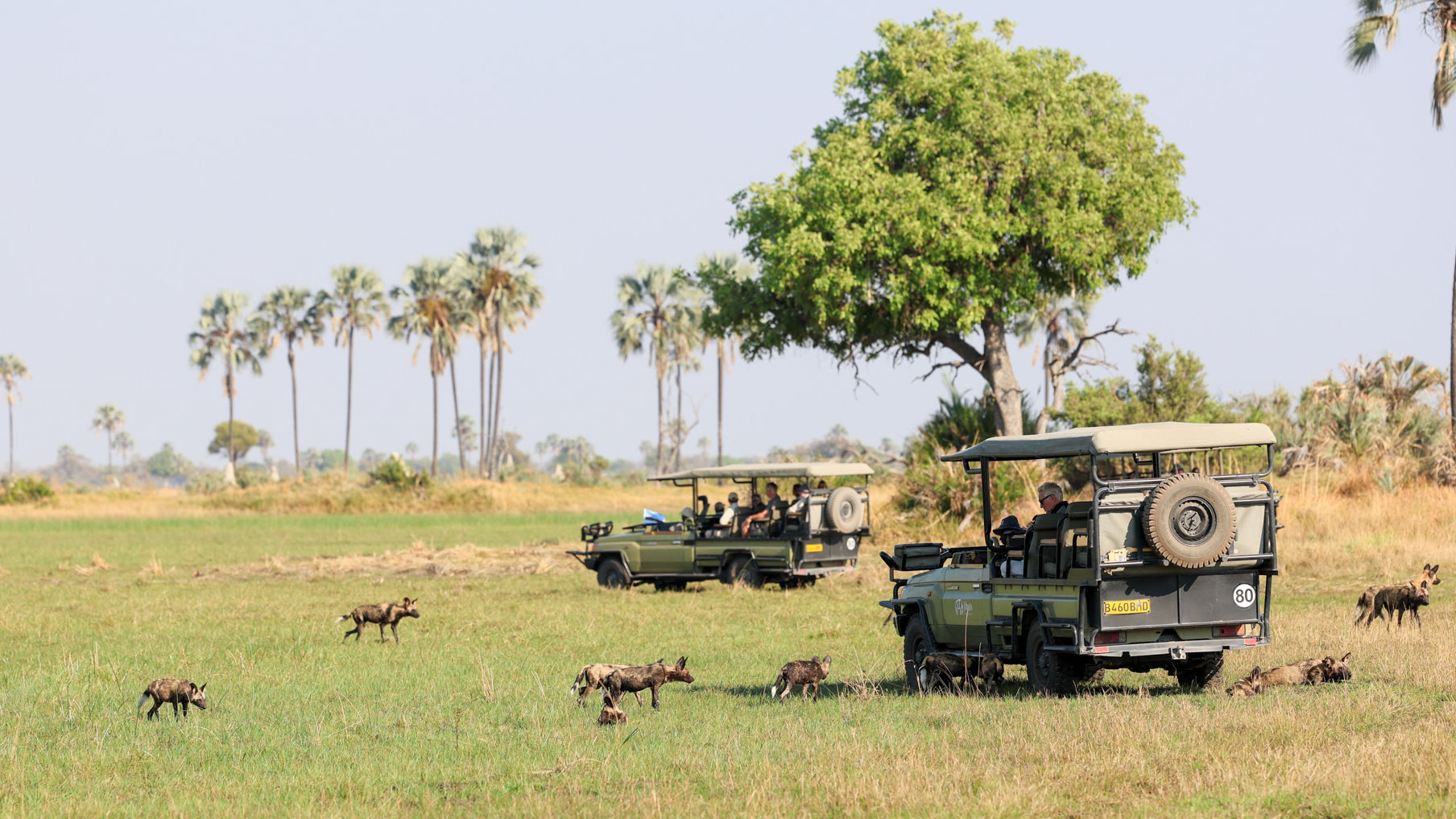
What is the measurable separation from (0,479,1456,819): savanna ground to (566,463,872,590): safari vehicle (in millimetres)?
646

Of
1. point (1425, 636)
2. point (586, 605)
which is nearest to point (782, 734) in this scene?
point (1425, 636)

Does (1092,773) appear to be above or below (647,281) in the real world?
below

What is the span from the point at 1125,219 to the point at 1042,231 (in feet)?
7.73

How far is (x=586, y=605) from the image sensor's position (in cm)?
2369

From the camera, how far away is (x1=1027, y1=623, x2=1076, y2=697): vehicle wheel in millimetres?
12219

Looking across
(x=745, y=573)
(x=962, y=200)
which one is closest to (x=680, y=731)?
(x=745, y=573)

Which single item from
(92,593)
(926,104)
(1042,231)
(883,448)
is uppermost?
(926,104)

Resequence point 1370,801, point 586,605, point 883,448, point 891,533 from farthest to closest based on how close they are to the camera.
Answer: point 883,448, point 891,533, point 586,605, point 1370,801

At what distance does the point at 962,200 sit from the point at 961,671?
25.6 meters

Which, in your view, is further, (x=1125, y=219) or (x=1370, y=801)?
(x=1125, y=219)

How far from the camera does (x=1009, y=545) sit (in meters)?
13.4

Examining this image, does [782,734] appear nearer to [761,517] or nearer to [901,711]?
[901,711]

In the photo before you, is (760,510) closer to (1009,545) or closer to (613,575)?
(613,575)

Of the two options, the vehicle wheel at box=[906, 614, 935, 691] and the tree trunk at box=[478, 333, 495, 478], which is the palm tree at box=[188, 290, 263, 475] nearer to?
the tree trunk at box=[478, 333, 495, 478]
